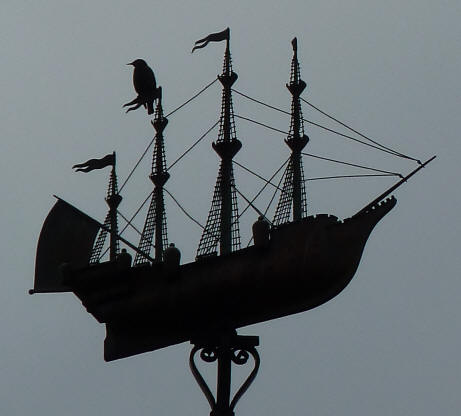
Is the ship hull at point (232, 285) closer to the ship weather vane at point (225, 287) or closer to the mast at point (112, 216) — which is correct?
the ship weather vane at point (225, 287)

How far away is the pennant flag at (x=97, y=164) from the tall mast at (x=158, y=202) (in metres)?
0.75

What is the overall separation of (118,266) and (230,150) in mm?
3723

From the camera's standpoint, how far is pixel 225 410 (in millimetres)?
17938

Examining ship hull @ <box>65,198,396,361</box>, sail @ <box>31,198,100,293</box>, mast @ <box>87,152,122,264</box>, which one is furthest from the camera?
mast @ <box>87,152,122,264</box>

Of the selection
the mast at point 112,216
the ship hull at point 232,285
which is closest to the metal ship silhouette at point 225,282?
the ship hull at point 232,285

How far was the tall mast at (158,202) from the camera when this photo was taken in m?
24.9

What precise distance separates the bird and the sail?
1.73m

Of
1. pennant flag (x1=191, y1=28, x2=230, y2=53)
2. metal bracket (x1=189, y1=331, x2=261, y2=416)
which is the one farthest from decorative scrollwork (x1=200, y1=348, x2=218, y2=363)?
pennant flag (x1=191, y1=28, x2=230, y2=53)

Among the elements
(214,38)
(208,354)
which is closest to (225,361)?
(208,354)

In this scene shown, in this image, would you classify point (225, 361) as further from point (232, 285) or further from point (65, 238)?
point (65, 238)

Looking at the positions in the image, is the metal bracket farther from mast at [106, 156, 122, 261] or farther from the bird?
mast at [106, 156, 122, 261]

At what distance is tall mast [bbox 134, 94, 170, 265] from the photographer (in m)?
24.9

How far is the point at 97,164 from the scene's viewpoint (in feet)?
87.0

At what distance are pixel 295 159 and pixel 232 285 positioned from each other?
6299mm
